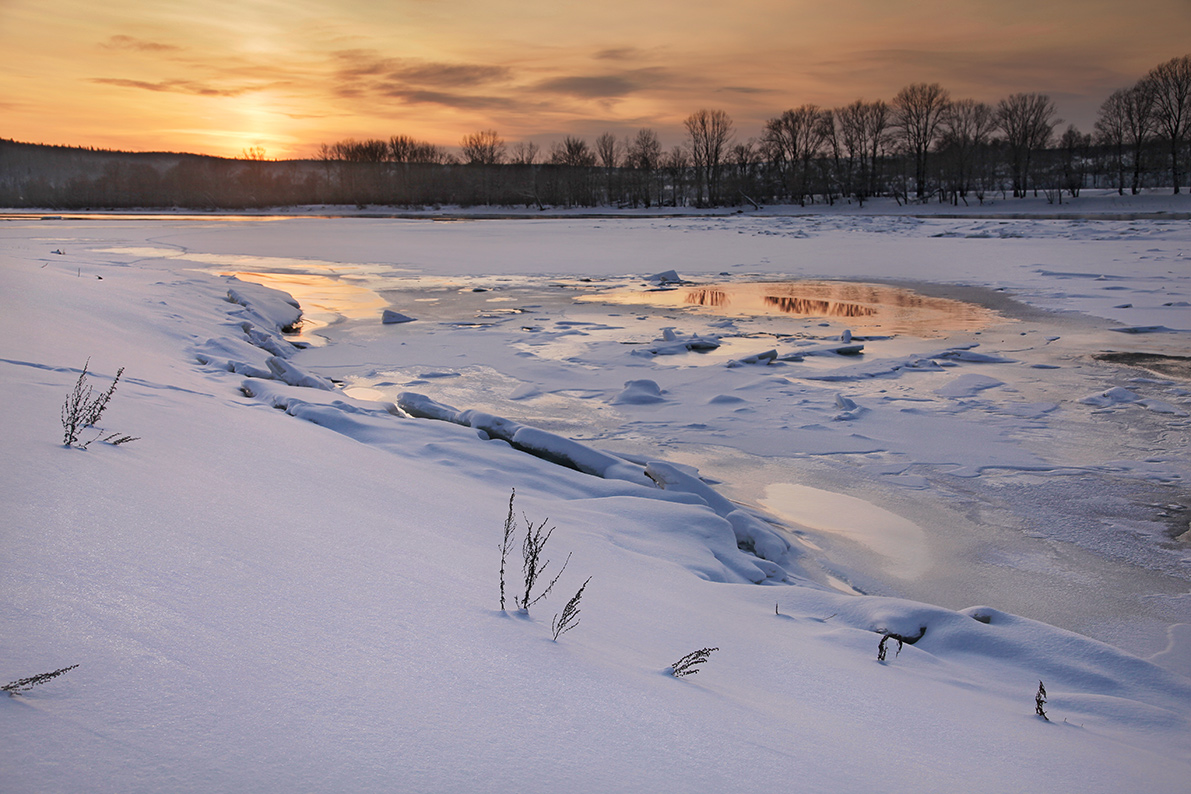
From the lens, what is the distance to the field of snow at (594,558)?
1.37 meters

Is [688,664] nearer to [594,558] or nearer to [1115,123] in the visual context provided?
[594,558]

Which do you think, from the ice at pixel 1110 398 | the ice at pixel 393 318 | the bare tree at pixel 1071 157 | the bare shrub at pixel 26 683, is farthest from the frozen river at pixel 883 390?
the bare tree at pixel 1071 157

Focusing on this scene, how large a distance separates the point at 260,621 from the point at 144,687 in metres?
0.36

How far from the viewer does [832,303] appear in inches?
523

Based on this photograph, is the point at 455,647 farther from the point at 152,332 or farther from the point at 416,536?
the point at 152,332

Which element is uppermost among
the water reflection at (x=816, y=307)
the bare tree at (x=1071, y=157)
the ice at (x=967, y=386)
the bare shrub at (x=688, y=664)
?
the bare tree at (x=1071, y=157)

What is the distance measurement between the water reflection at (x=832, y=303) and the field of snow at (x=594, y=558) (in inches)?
59.4

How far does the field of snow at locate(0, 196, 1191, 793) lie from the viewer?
1369 millimetres

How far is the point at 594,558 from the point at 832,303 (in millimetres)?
11527

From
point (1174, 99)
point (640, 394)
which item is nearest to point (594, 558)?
point (640, 394)

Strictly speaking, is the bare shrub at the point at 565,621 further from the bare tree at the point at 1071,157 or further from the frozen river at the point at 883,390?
the bare tree at the point at 1071,157

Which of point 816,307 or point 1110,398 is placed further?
point 816,307

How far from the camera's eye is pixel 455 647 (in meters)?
1.72

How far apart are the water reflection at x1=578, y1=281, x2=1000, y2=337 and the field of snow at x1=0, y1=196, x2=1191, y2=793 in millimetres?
1508
